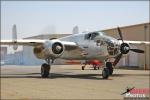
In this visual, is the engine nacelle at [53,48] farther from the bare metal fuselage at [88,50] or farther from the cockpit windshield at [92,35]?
the cockpit windshield at [92,35]

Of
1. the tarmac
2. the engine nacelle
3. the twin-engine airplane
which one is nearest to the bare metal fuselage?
the twin-engine airplane

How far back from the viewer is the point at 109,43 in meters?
22.0

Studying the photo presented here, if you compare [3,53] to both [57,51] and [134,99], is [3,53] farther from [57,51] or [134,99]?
[134,99]

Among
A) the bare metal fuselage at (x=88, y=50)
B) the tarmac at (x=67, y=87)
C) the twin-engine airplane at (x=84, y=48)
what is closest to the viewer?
the tarmac at (x=67, y=87)

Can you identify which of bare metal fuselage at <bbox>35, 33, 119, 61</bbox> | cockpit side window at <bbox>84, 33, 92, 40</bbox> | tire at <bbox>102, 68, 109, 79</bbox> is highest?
cockpit side window at <bbox>84, 33, 92, 40</bbox>

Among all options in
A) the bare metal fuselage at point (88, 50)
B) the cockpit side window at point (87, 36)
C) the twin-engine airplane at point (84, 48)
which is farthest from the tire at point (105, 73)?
the cockpit side window at point (87, 36)

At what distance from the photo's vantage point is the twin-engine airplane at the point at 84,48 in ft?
72.3

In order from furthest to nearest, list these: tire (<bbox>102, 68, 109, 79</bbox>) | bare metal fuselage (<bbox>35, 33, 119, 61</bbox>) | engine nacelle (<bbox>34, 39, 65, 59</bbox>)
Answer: engine nacelle (<bbox>34, 39, 65, 59</bbox>) → bare metal fuselage (<bbox>35, 33, 119, 61</bbox>) → tire (<bbox>102, 68, 109, 79</bbox>)

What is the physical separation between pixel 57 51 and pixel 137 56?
2662 centimetres

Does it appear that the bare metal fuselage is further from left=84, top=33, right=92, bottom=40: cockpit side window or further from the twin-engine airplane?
left=84, top=33, right=92, bottom=40: cockpit side window

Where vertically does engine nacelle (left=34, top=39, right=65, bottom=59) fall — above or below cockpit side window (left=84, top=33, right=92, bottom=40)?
below

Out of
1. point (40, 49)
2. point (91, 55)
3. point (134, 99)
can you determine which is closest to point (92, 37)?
point (91, 55)

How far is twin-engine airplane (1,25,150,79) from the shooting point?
22.0 m

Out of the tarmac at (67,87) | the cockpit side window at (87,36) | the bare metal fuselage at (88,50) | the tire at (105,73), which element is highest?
the cockpit side window at (87,36)
